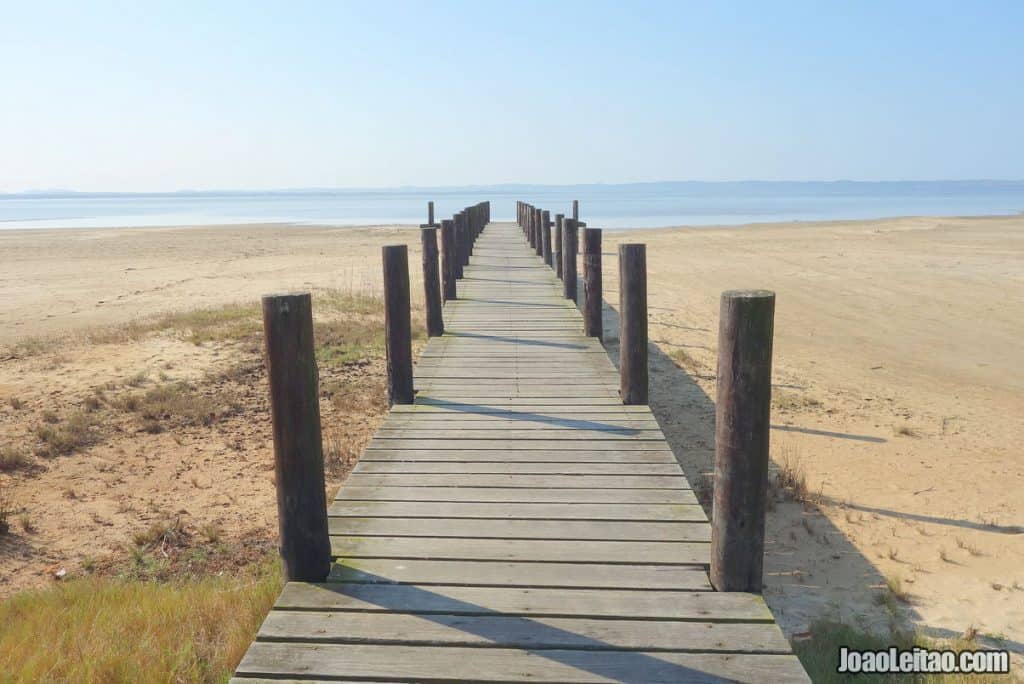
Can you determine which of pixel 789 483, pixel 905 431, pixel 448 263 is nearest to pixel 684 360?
pixel 905 431

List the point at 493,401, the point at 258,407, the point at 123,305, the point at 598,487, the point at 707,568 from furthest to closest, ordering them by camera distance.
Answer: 1. the point at 123,305
2. the point at 258,407
3. the point at 493,401
4. the point at 598,487
5. the point at 707,568

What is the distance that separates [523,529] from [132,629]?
2.18m

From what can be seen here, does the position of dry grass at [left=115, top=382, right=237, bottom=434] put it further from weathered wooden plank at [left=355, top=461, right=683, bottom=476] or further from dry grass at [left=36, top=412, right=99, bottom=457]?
weathered wooden plank at [left=355, top=461, right=683, bottom=476]

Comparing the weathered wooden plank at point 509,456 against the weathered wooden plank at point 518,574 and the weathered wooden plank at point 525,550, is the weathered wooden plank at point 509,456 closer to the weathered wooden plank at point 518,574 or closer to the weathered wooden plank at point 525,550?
the weathered wooden plank at point 525,550

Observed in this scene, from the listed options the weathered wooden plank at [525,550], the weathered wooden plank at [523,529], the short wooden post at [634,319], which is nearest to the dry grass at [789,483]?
the short wooden post at [634,319]

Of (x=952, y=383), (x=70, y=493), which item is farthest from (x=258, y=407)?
(x=952, y=383)

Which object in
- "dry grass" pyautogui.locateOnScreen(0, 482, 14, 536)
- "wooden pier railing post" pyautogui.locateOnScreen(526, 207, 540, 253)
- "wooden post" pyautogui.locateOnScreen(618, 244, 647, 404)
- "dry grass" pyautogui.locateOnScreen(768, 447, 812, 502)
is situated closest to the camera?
"dry grass" pyautogui.locateOnScreen(0, 482, 14, 536)

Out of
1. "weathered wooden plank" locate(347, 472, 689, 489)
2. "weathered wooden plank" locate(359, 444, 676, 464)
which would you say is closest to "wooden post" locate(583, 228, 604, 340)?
"weathered wooden plank" locate(359, 444, 676, 464)

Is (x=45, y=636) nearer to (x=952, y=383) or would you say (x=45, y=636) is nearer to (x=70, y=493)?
(x=70, y=493)

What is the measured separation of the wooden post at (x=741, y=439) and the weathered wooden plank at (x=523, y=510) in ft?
2.31

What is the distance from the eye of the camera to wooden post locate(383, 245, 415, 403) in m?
6.61

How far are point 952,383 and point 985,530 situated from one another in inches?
213

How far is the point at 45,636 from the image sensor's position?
163 inches

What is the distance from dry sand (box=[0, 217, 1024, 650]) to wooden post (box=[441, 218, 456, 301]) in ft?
10.6
